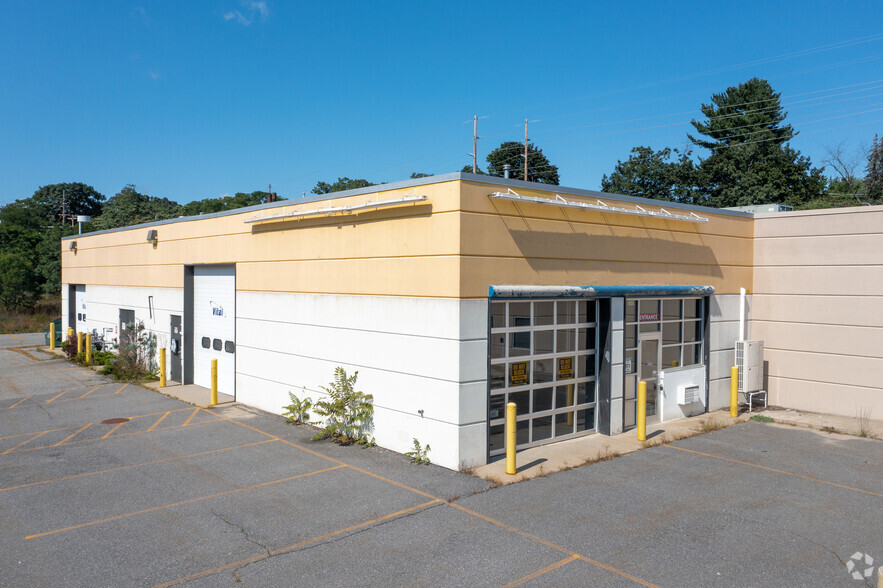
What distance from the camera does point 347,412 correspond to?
1151cm

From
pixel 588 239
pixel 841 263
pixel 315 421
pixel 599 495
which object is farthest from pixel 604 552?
pixel 841 263

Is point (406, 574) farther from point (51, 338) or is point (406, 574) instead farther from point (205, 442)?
point (51, 338)

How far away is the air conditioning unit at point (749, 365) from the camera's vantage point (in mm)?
14312

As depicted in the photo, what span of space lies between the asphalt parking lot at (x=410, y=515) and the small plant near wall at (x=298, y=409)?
1.88ft

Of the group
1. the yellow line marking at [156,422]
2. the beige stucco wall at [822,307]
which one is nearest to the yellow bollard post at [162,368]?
the yellow line marking at [156,422]

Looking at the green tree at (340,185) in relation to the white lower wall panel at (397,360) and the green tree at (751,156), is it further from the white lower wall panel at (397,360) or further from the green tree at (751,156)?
the white lower wall panel at (397,360)

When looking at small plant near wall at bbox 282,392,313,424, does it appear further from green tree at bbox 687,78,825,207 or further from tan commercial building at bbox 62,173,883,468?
green tree at bbox 687,78,825,207

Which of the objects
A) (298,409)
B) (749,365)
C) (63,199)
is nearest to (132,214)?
(63,199)

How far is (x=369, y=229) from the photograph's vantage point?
11328mm

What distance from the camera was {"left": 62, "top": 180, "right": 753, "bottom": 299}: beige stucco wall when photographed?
985 centimetres

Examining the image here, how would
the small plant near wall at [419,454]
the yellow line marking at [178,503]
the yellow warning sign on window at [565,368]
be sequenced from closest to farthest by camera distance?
the yellow line marking at [178,503], the small plant near wall at [419,454], the yellow warning sign on window at [565,368]

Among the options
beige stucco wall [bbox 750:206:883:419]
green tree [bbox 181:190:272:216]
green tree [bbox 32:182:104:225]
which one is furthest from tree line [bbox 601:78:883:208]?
green tree [bbox 32:182:104:225]

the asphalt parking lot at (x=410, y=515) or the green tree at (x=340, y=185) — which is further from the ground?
the green tree at (x=340, y=185)

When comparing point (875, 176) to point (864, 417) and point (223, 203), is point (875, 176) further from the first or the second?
point (223, 203)
